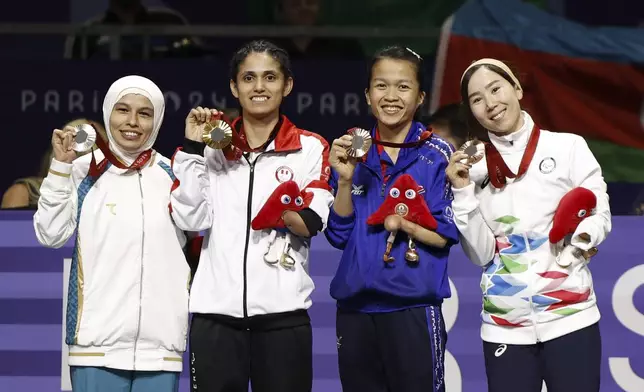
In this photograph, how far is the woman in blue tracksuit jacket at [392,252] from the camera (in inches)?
198

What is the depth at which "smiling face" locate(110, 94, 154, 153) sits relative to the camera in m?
5.23

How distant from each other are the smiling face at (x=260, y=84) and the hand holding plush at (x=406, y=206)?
1.86 ft

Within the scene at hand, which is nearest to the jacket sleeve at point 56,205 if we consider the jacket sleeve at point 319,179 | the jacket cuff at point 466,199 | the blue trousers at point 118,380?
the blue trousers at point 118,380

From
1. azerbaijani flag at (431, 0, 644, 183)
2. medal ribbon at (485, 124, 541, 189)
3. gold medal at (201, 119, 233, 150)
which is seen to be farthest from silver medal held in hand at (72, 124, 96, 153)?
azerbaijani flag at (431, 0, 644, 183)

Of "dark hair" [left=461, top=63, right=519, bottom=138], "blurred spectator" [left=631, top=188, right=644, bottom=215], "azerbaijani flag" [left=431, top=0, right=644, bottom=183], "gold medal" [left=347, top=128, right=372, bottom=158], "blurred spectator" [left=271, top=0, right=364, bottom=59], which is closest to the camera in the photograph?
"gold medal" [left=347, top=128, right=372, bottom=158]

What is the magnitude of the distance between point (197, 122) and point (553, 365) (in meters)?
1.61

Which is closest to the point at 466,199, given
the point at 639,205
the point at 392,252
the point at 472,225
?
the point at 472,225

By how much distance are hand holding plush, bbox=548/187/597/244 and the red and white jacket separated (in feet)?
2.78

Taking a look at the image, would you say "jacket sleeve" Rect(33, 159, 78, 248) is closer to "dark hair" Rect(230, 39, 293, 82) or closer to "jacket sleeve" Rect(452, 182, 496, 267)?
"dark hair" Rect(230, 39, 293, 82)

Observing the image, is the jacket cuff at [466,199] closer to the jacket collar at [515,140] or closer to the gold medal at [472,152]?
the gold medal at [472,152]

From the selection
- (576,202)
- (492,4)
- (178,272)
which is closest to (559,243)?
(576,202)

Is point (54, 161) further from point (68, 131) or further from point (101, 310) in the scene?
point (101, 310)

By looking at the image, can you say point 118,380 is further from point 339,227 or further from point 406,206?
point 406,206

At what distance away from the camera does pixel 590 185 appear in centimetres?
512
